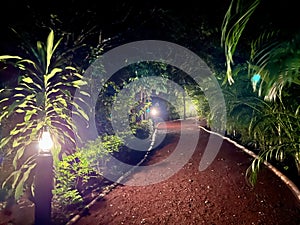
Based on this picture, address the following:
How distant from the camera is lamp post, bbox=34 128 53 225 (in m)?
1.87

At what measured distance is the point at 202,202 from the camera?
2.97 meters

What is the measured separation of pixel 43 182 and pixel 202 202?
2.13 metres

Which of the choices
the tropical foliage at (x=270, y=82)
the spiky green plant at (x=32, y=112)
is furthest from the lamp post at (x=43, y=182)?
the tropical foliage at (x=270, y=82)

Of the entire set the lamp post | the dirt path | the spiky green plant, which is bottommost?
the dirt path

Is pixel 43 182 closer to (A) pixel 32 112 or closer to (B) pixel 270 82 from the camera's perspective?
(A) pixel 32 112

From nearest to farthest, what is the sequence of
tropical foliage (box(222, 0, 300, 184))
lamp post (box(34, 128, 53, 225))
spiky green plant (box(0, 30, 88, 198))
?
tropical foliage (box(222, 0, 300, 184))
lamp post (box(34, 128, 53, 225))
spiky green plant (box(0, 30, 88, 198))

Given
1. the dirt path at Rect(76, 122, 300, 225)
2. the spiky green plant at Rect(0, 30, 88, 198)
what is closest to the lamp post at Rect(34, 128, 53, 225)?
the spiky green plant at Rect(0, 30, 88, 198)

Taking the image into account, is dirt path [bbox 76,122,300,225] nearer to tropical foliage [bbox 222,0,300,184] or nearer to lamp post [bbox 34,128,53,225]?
tropical foliage [bbox 222,0,300,184]

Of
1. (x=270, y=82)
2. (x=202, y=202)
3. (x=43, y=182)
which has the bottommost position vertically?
(x=202, y=202)

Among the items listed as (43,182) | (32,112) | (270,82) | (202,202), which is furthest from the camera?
(202,202)

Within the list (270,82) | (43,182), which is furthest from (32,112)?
(270,82)

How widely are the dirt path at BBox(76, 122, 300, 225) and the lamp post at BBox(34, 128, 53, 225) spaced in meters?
0.88

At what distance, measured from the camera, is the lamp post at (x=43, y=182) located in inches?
73.7

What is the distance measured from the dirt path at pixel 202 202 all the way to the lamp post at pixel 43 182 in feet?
2.90
